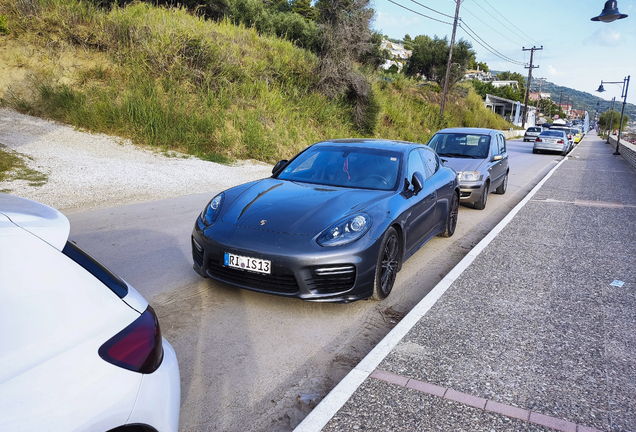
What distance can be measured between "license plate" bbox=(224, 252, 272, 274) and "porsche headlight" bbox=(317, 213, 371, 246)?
1.57ft

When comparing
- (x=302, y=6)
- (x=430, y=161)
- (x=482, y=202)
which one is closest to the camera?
(x=430, y=161)

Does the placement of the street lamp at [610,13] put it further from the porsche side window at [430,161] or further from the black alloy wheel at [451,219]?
the porsche side window at [430,161]

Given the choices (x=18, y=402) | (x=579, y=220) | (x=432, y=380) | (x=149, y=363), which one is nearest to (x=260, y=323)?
(x=432, y=380)

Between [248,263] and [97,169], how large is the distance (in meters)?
7.96

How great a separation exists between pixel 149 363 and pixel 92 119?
12937 millimetres

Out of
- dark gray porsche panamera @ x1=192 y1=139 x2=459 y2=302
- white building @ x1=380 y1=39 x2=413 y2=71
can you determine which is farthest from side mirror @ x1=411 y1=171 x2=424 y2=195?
white building @ x1=380 y1=39 x2=413 y2=71

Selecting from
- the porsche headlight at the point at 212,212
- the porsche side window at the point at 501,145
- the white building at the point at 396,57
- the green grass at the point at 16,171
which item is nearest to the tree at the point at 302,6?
the white building at the point at 396,57

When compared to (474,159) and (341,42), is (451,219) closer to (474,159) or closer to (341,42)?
(474,159)

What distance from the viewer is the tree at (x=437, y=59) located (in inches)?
1646

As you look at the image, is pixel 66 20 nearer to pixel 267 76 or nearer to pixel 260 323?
pixel 267 76

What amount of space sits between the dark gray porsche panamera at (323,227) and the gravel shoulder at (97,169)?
4.35 meters

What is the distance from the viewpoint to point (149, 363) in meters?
1.68

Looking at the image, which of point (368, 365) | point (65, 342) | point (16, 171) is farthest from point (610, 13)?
point (16, 171)

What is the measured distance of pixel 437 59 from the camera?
144ft
